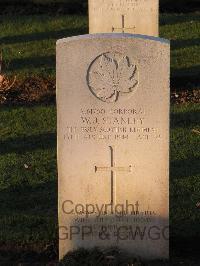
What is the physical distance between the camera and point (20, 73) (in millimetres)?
10750

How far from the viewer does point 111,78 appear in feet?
17.8

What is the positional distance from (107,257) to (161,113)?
1.02 meters

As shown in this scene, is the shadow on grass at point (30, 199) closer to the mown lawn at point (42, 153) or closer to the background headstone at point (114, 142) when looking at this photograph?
the mown lawn at point (42, 153)

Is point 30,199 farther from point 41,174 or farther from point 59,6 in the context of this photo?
point 59,6

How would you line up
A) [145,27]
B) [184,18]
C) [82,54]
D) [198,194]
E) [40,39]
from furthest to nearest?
[184,18]
[40,39]
[145,27]
[198,194]
[82,54]

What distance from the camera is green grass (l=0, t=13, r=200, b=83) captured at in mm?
11047

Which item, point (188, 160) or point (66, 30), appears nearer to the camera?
point (188, 160)

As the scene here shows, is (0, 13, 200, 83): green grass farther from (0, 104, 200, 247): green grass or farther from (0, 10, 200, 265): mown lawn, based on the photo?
(0, 104, 200, 247): green grass

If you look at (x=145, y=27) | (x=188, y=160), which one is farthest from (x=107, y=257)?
(x=145, y=27)

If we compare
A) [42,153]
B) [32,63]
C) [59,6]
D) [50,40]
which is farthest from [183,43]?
[42,153]

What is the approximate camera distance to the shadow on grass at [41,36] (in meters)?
13.0

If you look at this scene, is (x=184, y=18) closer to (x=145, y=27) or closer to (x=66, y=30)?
(x=66, y=30)

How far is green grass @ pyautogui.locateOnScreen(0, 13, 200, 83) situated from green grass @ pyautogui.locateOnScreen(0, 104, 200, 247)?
159 cm

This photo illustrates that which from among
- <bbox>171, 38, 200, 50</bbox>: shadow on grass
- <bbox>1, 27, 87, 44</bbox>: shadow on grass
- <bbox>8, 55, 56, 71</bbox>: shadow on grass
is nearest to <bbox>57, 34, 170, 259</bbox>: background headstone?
<bbox>8, 55, 56, 71</bbox>: shadow on grass
